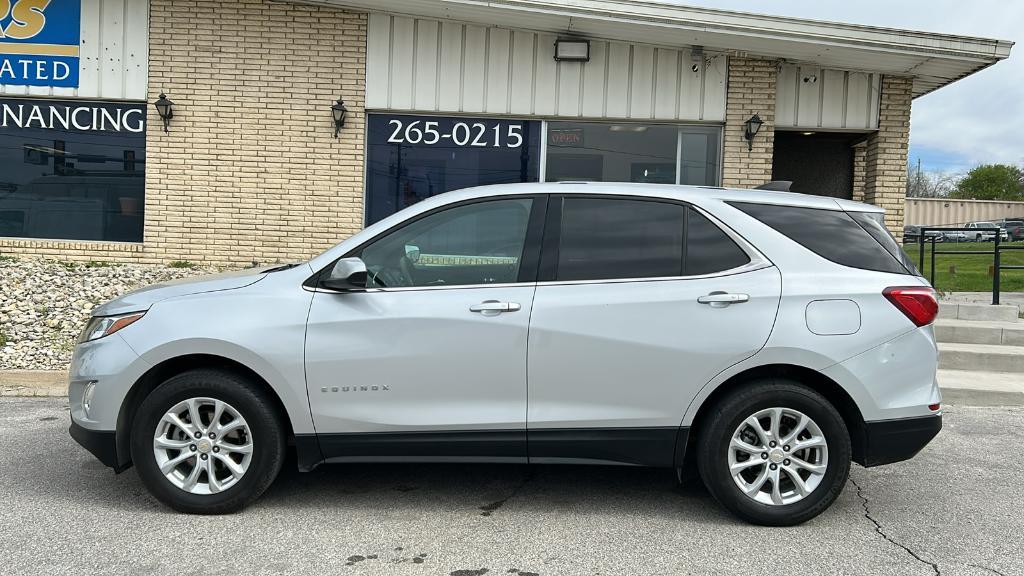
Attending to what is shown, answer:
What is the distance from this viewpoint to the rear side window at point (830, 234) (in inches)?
160

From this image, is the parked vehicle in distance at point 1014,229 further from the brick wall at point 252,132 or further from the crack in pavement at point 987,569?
the crack in pavement at point 987,569

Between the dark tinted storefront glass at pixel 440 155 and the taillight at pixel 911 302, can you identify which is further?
the dark tinted storefront glass at pixel 440 155

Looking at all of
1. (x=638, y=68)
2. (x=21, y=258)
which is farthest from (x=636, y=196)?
(x=21, y=258)

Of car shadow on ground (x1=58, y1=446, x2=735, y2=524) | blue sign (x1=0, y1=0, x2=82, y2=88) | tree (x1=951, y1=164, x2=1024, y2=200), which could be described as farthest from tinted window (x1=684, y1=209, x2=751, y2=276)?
tree (x1=951, y1=164, x2=1024, y2=200)

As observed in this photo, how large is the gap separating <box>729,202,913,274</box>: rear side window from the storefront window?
21.5ft

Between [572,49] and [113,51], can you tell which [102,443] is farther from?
[113,51]

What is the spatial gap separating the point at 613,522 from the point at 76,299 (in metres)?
7.42

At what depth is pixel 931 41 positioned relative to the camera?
363 inches

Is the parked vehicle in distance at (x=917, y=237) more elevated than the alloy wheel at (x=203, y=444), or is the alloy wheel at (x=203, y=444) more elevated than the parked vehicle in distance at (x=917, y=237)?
the parked vehicle in distance at (x=917, y=237)

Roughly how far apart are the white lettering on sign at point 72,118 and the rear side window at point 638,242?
868 centimetres

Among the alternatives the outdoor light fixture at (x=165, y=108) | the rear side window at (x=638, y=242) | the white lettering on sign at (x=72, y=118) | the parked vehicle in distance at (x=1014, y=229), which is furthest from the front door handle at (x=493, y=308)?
the parked vehicle in distance at (x=1014, y=229)

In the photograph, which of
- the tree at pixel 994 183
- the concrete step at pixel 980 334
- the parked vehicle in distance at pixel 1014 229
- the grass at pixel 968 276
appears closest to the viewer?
the concrete step at pixel 980 334

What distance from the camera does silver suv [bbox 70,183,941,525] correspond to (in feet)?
12.9

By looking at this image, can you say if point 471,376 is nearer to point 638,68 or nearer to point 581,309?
point 581,309
